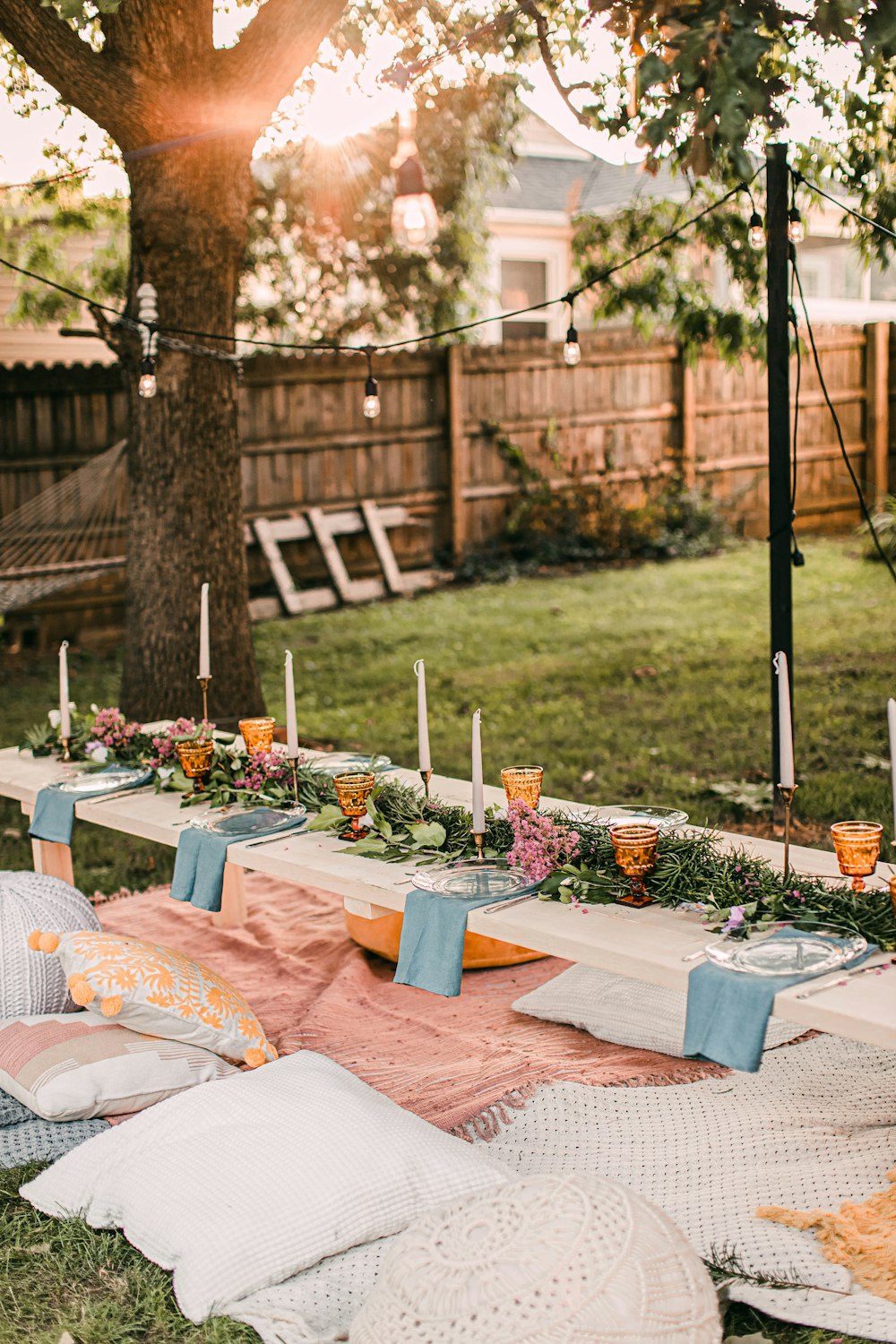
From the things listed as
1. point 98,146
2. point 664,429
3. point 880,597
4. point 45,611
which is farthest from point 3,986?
point 664,429

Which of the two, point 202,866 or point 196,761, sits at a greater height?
point 196,761

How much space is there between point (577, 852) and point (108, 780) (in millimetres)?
1566

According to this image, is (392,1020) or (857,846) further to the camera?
(392,1020)

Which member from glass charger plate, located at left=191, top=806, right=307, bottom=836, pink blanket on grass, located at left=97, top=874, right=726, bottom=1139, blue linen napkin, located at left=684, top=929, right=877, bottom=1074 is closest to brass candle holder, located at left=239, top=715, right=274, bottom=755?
glass charger plate, located at left=191, top=806, right=307, bottom=836

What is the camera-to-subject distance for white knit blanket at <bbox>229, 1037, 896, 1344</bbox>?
226 cm

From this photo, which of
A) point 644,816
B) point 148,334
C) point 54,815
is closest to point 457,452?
point 148,334

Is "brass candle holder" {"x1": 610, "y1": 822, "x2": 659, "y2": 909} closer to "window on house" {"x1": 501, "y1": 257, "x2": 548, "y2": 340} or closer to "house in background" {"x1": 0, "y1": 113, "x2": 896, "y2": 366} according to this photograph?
"house in background" {"x1": 0, "y1": 113, "x2": 896, "y2": 366}

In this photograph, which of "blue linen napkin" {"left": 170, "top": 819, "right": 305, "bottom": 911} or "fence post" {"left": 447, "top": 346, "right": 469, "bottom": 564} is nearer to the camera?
"blue linen napkin" {"left": 170, "top": 819, "right": 305, "bottom": 911}

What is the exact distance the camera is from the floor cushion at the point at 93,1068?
2.89 metres

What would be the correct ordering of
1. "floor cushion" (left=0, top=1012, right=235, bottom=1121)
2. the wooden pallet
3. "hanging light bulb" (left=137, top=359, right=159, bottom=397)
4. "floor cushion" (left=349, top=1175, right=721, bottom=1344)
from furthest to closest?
the wooden pallet < "hanging light bulb" (left=137, top=359, right=159, bottom=397) < "floor cushion" (left=0, top=1012, right=235, bottom=1121) < "floor cushion" (left=349, top=1175, right=721, bottom=1344)

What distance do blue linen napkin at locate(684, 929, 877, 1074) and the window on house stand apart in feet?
46.4

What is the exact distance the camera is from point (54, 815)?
145 inches

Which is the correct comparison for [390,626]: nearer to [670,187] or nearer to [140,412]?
[140,412]

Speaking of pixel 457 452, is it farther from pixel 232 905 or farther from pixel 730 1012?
pixel 730 1012
